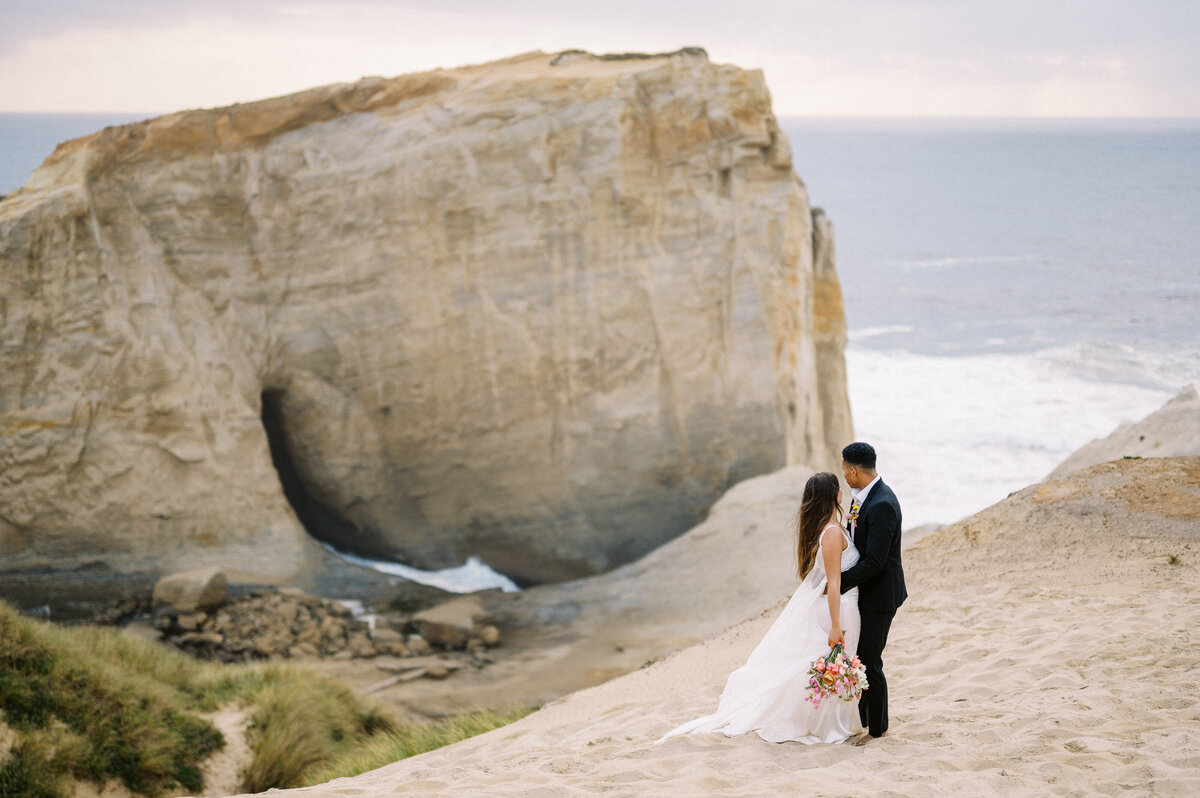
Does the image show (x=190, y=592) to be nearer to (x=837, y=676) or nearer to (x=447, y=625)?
(x=447, y=625)

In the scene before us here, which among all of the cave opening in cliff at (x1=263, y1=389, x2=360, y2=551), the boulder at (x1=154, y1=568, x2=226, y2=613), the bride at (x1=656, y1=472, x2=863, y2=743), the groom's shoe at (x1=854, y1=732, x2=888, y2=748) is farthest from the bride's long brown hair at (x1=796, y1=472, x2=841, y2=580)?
the cave opening in cliff at (x1=263, y1=389, x2=360, y2=551)

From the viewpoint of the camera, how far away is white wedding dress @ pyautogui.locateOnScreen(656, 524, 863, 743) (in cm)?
441

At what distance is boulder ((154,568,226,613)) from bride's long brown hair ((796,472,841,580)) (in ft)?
31.1

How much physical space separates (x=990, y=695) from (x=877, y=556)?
159 centimetres

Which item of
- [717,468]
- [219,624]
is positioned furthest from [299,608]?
[717,468]

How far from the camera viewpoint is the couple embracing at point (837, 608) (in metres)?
4.27

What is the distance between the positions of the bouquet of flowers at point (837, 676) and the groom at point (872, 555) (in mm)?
115

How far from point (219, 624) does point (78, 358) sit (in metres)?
3.91

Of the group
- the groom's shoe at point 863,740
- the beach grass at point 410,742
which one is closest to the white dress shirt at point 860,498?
the groom's shoe at point 863,740

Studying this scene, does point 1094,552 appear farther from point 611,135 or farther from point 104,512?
point 104,512

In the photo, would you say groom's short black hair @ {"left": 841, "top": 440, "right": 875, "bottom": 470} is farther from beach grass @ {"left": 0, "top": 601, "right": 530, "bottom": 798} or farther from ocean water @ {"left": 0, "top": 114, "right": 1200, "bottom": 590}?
ocean water @ {"left": 0, "top": 114, "right": 1200, "bottom": 590}

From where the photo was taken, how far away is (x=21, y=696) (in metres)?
6.92

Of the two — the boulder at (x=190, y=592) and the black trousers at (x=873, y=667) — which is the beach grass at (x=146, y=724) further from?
the black trousers at (x=873, y=667)

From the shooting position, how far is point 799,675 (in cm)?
448
